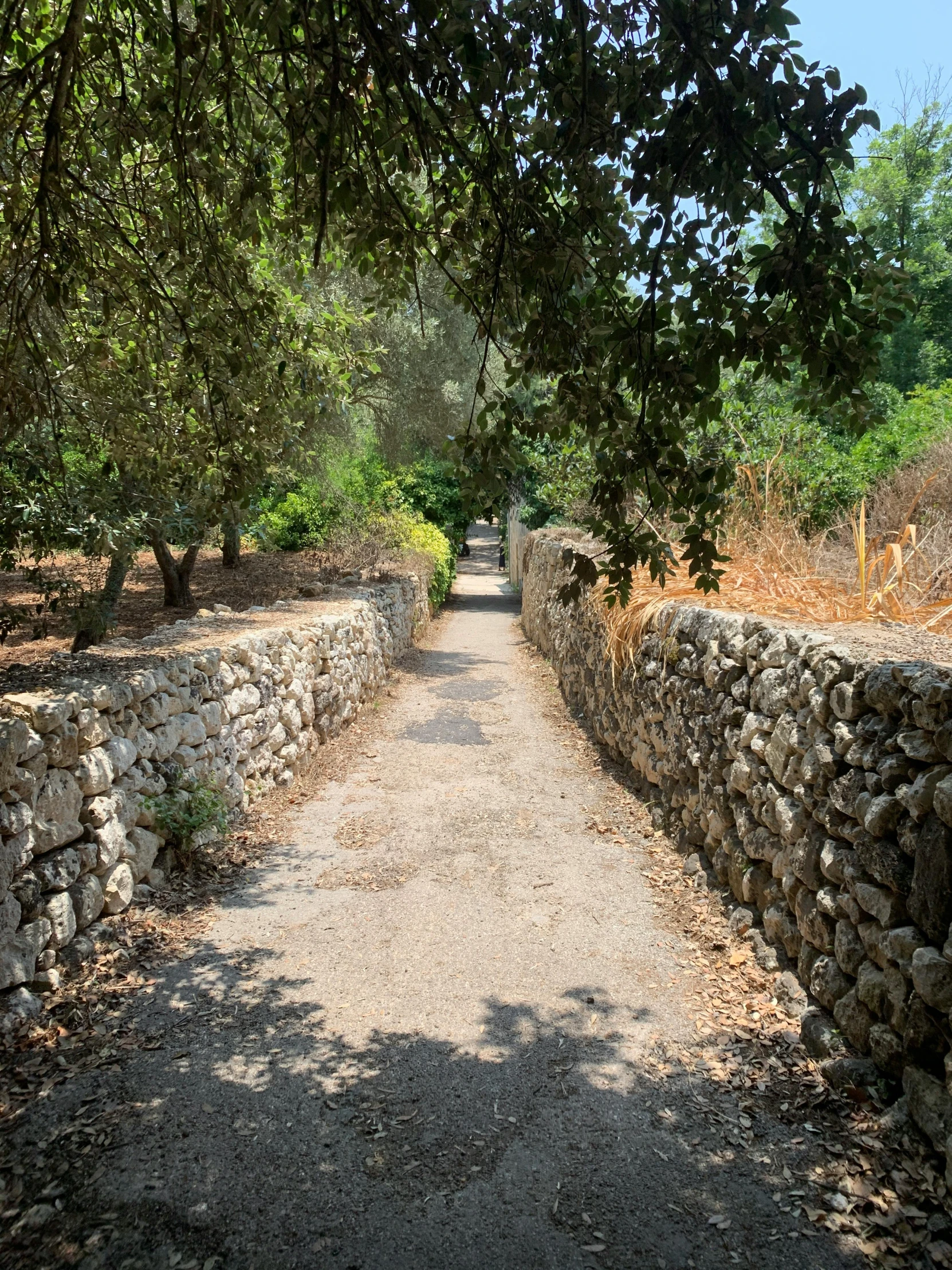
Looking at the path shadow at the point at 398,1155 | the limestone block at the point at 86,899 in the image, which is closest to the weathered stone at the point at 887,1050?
the path shadow at the point at 398,1155

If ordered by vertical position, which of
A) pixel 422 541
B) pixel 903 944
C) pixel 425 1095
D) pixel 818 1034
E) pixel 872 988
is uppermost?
pixel 422 541

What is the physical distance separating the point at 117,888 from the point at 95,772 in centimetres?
66

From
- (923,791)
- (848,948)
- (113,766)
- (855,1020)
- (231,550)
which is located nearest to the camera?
(923,791)

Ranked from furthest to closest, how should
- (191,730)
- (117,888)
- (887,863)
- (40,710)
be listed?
(191,730)
(117,888)
(40,710)
(887,863)

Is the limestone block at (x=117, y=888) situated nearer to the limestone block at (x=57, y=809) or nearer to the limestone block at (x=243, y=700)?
the limestone block at (x=57, y=809)

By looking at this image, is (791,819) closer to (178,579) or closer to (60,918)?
(60,918)

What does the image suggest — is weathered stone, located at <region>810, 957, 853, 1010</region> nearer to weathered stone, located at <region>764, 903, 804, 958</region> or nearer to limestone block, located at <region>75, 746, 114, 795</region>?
weathered stone, located at <region>764, 903, 804, 958</region>

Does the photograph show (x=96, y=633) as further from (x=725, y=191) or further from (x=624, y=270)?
(x=725, y=191)

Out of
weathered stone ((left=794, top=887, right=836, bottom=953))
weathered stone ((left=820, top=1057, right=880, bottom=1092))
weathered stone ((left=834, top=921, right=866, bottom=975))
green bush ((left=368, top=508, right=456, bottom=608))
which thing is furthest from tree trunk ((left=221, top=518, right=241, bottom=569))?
weathered stone ((left=820, top=1057, right=880, bottom=1092))

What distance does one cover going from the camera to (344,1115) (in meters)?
3.26

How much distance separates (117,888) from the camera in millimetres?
4473

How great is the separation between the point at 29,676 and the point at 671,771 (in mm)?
4411

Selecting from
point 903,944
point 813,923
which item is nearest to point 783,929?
point 813,923

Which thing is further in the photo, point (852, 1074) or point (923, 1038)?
point (852, 1074)
